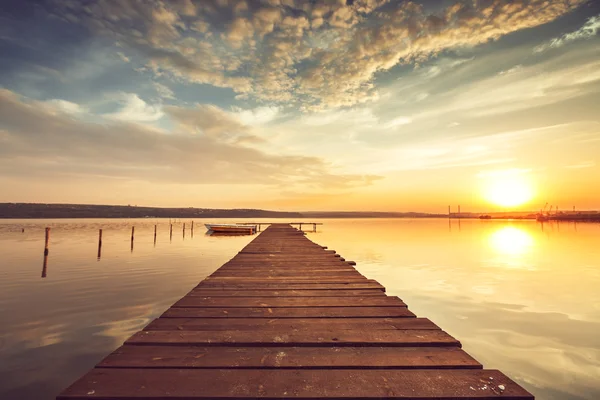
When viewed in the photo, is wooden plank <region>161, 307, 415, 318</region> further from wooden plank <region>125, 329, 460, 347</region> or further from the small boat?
the small boat

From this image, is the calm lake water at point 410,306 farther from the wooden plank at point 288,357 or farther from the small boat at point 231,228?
the small boat at point 231,228

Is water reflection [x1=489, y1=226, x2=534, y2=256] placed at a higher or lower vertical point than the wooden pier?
lower

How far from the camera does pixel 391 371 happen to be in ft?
8.88

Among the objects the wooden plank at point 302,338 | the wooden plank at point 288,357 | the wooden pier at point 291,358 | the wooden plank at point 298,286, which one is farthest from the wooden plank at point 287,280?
the wooden plank at point 288,357

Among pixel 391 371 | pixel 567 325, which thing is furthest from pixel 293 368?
pixel 567 325

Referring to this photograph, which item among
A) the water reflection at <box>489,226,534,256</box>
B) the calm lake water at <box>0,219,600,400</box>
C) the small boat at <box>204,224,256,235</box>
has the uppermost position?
the small boat at <box>204,224,256,235</box>

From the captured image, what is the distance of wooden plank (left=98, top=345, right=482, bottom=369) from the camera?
2.81m

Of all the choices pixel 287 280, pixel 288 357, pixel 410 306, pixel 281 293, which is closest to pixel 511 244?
pixel 410 306

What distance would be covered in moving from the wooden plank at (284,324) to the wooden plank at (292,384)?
1.13 meters

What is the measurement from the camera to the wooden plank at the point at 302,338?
3.32 meters

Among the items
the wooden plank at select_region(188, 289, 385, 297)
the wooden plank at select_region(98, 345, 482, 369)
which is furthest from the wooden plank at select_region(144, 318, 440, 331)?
the wooden plank at select_region(188, 289, 385, 297)

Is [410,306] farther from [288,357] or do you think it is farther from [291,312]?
[288,357]

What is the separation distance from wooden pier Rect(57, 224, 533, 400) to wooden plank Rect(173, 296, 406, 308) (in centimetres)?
3

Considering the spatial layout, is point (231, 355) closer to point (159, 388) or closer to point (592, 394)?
point (159, 388)
